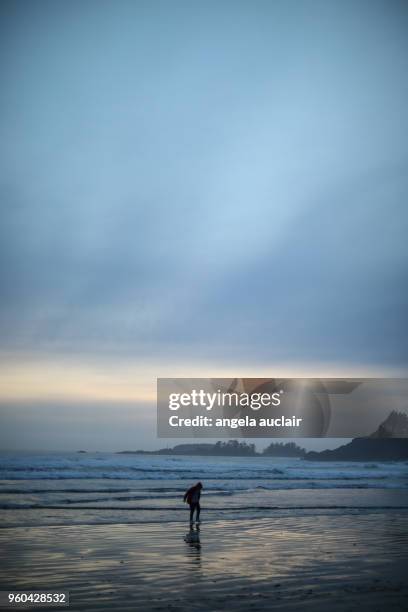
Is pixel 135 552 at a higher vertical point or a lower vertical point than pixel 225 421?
lower

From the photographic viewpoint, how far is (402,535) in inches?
730

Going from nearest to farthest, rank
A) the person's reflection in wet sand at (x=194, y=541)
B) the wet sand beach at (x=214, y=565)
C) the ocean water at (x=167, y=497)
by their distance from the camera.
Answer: the wet sand beach at (x=214, y=565)
the person's reflection in wet sand at (x=194, y=541)
the ocean water at (x=167, y=497)

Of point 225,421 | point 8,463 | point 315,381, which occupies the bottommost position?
point 8,463

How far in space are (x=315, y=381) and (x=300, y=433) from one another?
14.8 feet

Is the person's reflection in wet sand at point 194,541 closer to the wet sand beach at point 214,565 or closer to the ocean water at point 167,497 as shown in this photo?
the wet sand beach at point 214,565

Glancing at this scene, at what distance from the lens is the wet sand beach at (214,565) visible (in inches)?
395

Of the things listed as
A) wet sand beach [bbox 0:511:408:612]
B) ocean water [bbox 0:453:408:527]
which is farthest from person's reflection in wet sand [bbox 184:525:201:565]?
ocean water [bbox 0:453:408:527]

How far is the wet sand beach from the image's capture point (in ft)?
32.9

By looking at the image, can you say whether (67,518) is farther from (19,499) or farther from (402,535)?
(402,535)

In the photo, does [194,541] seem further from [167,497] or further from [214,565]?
[167,497]

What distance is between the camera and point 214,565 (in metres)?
13.1

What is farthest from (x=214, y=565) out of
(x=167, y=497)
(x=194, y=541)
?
(x=167, y=497)

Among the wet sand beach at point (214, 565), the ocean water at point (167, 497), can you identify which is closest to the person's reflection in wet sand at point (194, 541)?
the wet sand beach at point (214, 565)

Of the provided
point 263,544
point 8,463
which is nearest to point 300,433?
point 263,544
